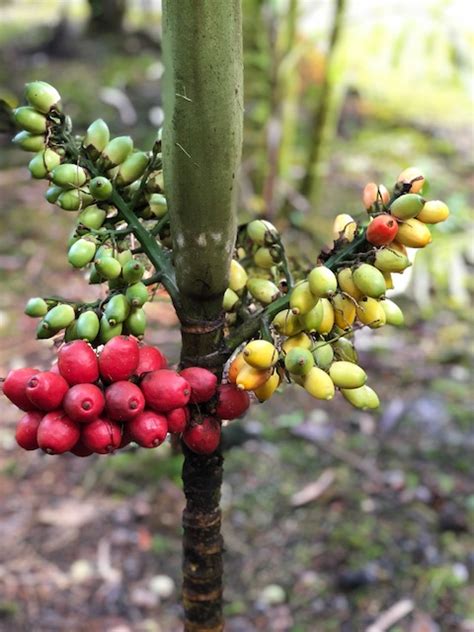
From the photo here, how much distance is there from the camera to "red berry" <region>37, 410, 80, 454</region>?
0.66 meters

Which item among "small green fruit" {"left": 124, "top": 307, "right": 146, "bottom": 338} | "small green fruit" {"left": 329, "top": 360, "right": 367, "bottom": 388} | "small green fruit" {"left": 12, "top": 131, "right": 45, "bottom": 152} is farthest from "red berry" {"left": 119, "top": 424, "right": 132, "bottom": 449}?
"small green fruit" {"left": 12, "top": 131, "right": 45, "bottom": 152}

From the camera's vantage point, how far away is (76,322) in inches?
28.5

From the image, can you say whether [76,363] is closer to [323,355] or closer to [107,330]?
[107,330]

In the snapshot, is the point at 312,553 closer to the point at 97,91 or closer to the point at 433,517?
the point at 433,517

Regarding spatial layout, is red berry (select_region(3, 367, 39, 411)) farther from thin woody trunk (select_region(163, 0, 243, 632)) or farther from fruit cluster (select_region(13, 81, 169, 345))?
thin woody trunk (select_region(163, 0, 243, 632))

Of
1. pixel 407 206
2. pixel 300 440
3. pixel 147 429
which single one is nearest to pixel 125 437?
pixel 147 429

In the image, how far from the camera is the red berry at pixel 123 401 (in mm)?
670

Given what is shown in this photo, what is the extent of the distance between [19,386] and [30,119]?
0.28 m

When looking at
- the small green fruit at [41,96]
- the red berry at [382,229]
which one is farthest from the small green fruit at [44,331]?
the red berry at [382,229]

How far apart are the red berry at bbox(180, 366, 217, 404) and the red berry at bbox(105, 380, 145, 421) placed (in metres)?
0.06

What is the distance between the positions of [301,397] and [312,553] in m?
0.74

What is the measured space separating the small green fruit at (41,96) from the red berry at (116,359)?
0.26 m

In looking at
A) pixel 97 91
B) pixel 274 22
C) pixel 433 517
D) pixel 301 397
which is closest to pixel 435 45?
pixel 274 22

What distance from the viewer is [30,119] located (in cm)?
75
